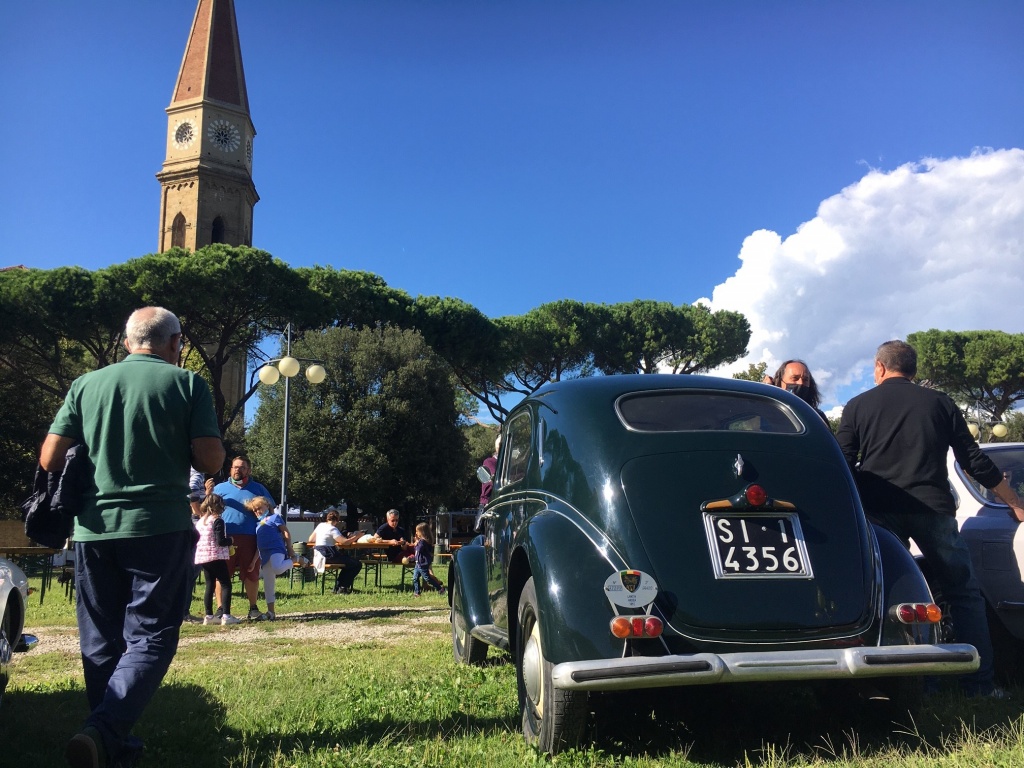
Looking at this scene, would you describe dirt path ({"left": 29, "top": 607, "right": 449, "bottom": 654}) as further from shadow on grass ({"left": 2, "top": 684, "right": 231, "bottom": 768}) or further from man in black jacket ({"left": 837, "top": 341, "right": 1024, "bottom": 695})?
man in black jacket ({"left": 837, "top": 341, "right": 1024, "bottom": 695})

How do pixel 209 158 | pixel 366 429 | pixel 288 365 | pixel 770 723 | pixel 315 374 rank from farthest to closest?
pixel 209 158 < pixel 366 429 < pixel 315 374 < pixel 288 365 < pixel 770 723

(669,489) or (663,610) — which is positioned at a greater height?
(669,489)

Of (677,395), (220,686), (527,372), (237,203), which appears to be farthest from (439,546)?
(237,203)

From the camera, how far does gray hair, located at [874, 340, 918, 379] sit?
500 centimetres

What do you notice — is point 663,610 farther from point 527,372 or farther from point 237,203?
point 237,203

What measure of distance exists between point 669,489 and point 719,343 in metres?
44.9

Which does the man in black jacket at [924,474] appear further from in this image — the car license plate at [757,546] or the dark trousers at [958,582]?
the car license plate at [757,546]

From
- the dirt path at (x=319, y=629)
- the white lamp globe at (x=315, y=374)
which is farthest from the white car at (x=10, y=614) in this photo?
the white lamp globe at (x=315, y=374)

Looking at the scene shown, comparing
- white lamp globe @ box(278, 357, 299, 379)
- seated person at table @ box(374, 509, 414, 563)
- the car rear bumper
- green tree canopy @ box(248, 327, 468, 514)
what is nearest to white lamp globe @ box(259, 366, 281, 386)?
white lamp globe @ box(278, 357, 299, 379)

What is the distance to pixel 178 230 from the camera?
2233 inches

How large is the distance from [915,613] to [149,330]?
339 centimetres

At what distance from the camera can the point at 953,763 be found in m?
3.14

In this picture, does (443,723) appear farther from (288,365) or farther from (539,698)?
(288,365)

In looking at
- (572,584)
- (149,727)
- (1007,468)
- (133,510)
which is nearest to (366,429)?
(1007,468)
